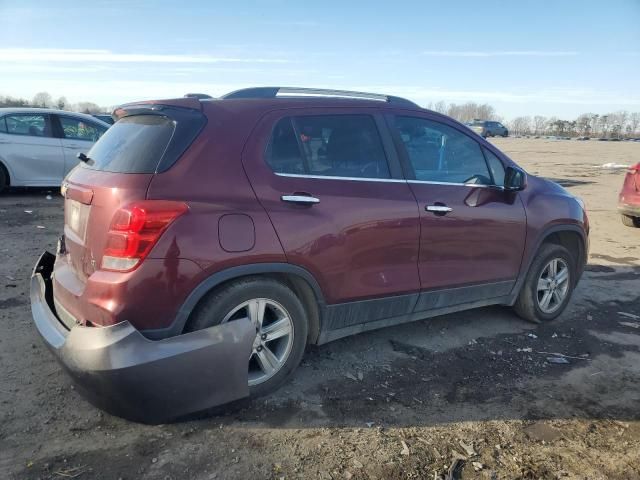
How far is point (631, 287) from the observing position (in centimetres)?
588

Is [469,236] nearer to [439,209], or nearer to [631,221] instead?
[439,209]

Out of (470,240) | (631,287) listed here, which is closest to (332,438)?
(470,240)

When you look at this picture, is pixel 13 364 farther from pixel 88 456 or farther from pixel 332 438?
pixel 332 438

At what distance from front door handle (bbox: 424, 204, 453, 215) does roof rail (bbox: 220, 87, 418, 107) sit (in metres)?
0.83

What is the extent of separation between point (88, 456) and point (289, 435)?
106 cm

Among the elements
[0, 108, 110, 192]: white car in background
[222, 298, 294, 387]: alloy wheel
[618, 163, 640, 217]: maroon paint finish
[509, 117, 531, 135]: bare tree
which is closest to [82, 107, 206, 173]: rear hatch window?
[222, 298, 294, 387]: alloy wheel

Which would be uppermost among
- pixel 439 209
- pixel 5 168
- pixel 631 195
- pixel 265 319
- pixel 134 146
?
pixel 134 146

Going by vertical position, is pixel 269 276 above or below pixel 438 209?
below

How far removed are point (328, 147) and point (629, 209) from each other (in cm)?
731

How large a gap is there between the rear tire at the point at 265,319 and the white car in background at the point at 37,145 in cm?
737

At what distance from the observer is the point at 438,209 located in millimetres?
3805

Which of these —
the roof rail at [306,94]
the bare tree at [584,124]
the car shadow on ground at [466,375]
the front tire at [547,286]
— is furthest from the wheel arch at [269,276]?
the bare tree at [584,124]

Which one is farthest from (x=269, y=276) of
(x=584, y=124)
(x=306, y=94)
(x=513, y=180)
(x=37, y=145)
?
(x=584, y=124)

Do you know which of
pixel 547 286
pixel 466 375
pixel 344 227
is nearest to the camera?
pixel 344 227
